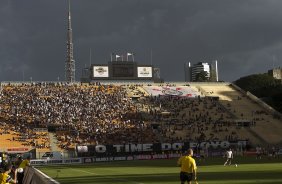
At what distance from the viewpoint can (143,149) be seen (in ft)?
292

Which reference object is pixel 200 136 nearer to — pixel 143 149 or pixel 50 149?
pixel 143 149

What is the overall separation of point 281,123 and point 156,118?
2981 cm

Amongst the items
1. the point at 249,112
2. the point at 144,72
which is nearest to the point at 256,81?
the point at 144,72

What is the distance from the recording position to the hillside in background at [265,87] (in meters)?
136

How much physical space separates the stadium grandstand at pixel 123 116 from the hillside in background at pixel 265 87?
10213 mm

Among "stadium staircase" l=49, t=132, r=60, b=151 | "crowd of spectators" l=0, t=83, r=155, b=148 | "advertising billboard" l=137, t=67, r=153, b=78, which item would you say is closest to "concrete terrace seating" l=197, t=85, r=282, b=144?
"advertising billboard" l=137, t=67, r=153, b=78

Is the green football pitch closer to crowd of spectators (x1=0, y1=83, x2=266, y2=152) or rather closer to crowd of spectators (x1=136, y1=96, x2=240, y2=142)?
crowd of spectators (x1=0, y1=83, x2=266, y2=152)

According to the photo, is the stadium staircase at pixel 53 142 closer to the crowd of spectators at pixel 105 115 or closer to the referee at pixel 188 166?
the crowd of spectators at pixel 105 115

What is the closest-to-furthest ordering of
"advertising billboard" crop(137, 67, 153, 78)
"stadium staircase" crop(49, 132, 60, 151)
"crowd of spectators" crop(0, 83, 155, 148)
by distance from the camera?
"stadium staircase" crop(49, 132, 60, 151) → "crowd of spectators" crop(0, 83, 155, 148) → "advertising billboard" crop(137, 67, 153, 78)

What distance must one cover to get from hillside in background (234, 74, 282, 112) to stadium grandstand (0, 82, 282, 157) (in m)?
10.2

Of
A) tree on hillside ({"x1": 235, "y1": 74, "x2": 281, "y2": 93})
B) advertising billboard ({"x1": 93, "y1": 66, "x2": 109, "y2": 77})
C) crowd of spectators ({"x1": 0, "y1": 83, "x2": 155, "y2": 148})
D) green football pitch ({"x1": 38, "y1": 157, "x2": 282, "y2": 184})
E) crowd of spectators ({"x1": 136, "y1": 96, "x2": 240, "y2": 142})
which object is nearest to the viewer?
green football pitch ({"x1": 38, "y1": 157, "x2": 282, "y2": 184})

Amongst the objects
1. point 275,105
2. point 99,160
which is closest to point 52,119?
point 99,160

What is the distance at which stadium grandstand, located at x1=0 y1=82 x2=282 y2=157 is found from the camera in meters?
94.8

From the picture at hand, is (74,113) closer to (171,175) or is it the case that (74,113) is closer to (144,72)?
(144,72)
